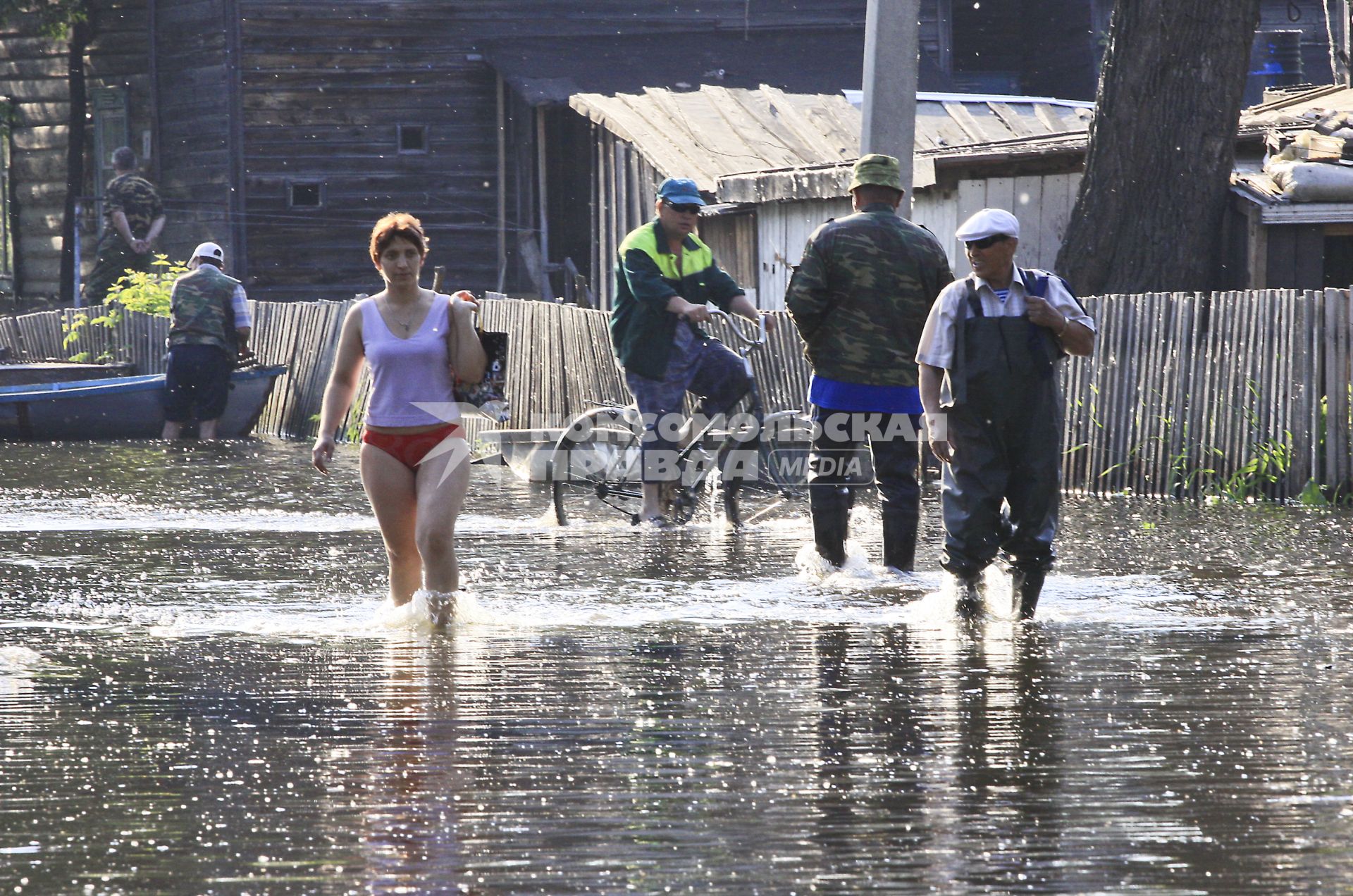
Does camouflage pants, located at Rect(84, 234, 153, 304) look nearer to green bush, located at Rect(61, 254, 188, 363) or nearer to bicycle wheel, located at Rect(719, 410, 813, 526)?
green bush, located at Rect(61, 254, 188, 363)

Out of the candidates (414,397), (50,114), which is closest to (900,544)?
(414,397)

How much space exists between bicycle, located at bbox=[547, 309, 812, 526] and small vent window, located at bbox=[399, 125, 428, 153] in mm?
13867

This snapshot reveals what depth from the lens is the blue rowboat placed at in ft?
60.0

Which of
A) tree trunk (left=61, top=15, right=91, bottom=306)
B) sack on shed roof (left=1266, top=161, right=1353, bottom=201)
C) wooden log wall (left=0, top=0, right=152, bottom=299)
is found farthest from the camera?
tree trunk (left=61, top=15, right=91, bottom=306)

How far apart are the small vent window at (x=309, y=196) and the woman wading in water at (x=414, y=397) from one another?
59.1ft

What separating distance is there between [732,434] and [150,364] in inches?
475

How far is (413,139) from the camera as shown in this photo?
82.2 ft

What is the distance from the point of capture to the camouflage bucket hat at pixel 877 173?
8734 millimetres

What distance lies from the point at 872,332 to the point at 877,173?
0.72m

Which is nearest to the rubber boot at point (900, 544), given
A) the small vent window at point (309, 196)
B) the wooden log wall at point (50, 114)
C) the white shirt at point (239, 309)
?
the white shirt at point (239, 309)

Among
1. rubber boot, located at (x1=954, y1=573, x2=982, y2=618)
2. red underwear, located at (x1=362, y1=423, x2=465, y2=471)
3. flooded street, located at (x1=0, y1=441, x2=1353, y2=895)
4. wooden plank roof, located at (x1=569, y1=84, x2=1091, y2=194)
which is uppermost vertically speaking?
wooden plank roof, located at (x1=569, y1=84, x2=1091, y2=194)

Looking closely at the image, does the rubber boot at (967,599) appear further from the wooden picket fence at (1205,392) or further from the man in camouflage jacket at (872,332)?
the wooden picket fence at (1205,392)

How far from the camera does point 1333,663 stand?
6.52 m

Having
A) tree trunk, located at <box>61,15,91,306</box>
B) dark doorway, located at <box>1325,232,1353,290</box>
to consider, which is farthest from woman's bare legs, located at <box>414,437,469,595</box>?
tree trunk, located at <box>61,15,91,306</box>
